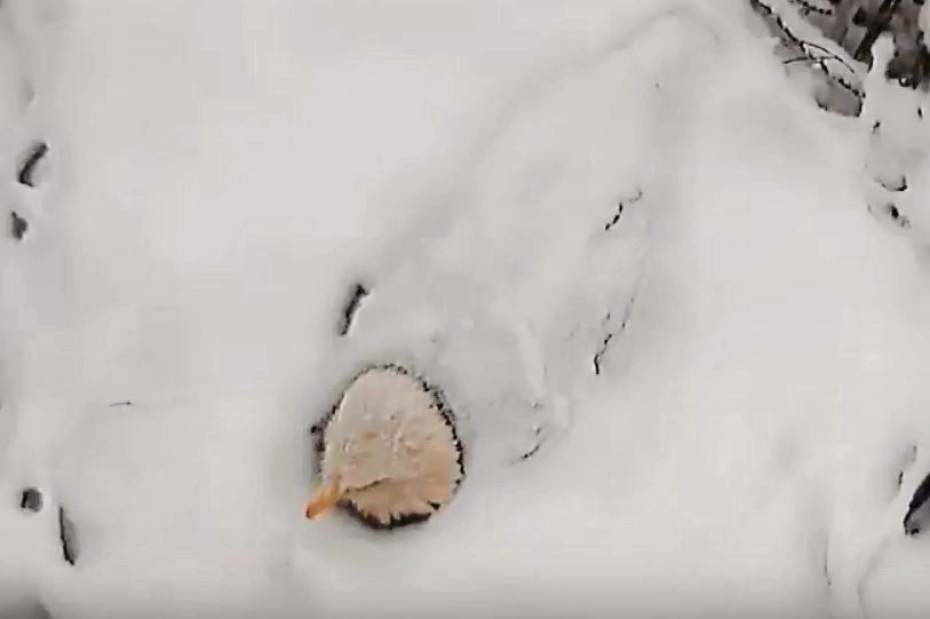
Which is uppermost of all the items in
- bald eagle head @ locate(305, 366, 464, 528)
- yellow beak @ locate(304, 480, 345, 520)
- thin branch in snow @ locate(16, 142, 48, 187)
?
thin branch in snow @ locate(16, 142, 48, 187)

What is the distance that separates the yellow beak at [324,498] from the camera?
0.81 m

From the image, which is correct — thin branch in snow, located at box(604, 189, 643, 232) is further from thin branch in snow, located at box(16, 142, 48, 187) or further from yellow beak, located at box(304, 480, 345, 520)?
thin branch in snow, located at box(16, 142, 48, 187)

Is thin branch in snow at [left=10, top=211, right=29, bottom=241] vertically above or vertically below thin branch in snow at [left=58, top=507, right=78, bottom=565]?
above

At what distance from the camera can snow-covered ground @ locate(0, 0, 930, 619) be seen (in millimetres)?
849

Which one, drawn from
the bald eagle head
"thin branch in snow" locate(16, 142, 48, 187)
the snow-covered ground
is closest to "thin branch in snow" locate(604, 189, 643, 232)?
the snow-covered ground

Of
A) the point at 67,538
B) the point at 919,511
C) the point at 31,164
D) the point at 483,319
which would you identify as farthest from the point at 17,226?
the point at 919,511

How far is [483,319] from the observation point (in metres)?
0.86

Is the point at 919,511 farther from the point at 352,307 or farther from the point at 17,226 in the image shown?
the point at 17,226

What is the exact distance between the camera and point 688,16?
2.93 feet

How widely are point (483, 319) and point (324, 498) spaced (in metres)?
0.15

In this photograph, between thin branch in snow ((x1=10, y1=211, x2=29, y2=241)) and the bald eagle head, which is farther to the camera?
thin branch in snow ((x1=10, y1=211, x2=29, y2=241))

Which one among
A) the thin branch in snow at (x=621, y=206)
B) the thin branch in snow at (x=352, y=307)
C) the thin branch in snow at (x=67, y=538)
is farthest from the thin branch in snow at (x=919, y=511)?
the thin branch in snow at (x=67, y=538)

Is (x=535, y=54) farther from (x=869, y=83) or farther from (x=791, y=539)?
(x=791, y=539)

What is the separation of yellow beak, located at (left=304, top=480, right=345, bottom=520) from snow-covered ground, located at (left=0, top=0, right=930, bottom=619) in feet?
0.13
